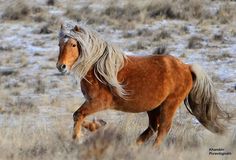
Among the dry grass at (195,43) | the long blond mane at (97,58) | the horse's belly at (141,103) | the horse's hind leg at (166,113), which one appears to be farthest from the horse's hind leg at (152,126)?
the dry grass at (195,43)

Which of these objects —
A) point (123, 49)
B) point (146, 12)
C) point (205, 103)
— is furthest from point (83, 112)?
point (146, 12)

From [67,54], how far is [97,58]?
0.33 m

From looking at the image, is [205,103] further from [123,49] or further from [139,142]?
[123,49]

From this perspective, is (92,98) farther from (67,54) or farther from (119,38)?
(119,38)

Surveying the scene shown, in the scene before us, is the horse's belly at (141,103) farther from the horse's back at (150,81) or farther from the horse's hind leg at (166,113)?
the horse's hind leg at (166,113)

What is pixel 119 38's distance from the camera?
18500 millimetres

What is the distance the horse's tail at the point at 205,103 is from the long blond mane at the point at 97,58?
33.1 inches

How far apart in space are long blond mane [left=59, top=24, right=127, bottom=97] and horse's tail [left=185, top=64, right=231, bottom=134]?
0.84 metres

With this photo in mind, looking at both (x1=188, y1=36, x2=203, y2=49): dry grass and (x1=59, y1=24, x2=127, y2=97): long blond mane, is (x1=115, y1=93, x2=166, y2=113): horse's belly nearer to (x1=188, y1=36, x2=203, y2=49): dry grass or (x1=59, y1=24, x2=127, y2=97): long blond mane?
(x1=59, y1=24, x2=127, y2=97): long blond mane

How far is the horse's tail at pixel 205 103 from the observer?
7164 millimetres

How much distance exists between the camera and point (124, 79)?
22.3ft

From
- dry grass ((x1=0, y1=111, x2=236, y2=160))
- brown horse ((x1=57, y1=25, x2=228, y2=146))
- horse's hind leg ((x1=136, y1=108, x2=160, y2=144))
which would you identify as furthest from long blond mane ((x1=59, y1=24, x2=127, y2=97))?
horse's hind leg ((x1=136, y1=108, x2=160, y2=144))

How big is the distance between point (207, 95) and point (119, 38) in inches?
445

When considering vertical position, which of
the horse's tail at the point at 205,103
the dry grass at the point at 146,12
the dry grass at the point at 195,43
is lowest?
the dry grass at the point at 146,12
